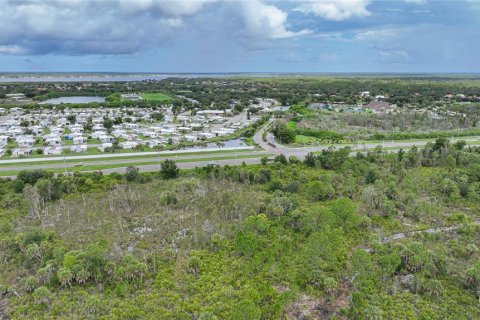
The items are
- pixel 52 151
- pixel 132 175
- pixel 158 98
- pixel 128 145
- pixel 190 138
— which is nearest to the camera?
pixel 132 175

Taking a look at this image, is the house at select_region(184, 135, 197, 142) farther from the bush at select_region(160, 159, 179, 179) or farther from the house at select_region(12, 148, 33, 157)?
the house at select_region(12, 148, 33, 157)

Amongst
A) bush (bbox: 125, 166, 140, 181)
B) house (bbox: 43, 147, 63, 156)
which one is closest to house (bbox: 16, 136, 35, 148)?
house (bbox: 43, 147, 63, 156)

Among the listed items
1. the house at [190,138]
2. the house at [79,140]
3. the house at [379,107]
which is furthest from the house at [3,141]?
the house at [379,107]

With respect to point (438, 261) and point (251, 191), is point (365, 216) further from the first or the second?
point (251, 191)

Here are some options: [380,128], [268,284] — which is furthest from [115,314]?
[380,128]

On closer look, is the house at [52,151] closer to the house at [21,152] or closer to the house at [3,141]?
the house at [21,152]

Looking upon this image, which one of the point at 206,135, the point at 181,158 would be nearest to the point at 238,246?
the point at 181,158

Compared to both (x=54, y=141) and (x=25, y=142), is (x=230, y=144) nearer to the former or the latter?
(x=54, y=141)

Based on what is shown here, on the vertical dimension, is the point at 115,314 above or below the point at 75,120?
below

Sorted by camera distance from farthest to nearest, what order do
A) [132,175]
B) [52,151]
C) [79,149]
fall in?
[79,149], [52,151], [132,175]
